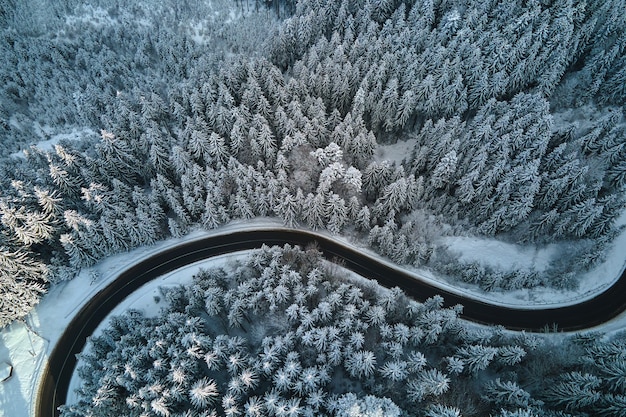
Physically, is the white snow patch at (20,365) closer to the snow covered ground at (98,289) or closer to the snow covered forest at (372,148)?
the snow covered ground at (98,289)

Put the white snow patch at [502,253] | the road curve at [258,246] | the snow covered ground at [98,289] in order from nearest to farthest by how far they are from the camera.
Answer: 1. the snow covered ground at [98,289]
2. the road curve at [258,246]
3. the white snow patch at [502,253]

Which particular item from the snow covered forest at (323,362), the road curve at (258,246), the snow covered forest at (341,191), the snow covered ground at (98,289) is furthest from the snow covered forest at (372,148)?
the snow covered forest at (323,362)

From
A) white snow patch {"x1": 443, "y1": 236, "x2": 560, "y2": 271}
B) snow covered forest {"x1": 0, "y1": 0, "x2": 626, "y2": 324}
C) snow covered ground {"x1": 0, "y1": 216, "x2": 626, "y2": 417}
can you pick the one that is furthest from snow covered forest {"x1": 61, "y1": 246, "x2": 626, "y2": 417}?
snow covered forest {"x1": 0, "y1": 0, "x2": 626, "y2": 324}

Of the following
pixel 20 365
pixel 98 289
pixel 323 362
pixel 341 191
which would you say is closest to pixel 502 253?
pixel 341 191

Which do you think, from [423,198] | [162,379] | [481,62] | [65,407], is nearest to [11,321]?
[65,407]

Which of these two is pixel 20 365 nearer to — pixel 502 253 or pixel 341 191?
pixel 341 191

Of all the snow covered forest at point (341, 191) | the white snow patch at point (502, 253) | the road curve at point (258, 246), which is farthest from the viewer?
the white snow patch at point (502, 253)

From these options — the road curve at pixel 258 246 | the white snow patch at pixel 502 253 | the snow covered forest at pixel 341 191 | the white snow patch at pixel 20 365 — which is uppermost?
the snow covered forest at pixel 341 191
